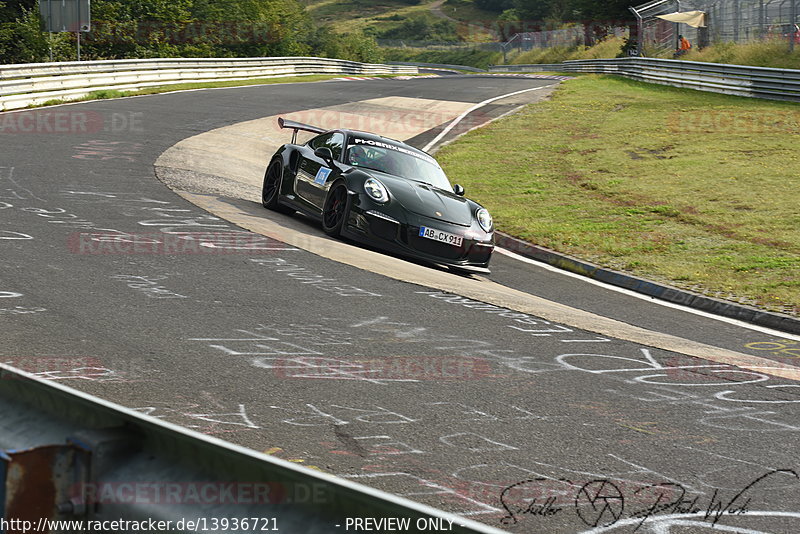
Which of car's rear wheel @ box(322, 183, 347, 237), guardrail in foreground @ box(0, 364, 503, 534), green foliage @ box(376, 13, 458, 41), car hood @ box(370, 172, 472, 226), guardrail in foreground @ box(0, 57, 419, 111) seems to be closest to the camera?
guardrail in foreground @ box(0, 364, 503, 534)

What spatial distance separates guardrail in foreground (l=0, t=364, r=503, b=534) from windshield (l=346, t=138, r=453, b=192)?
32.0 feet

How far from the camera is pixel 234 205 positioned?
13008mm

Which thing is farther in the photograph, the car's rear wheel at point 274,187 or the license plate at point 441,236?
the car's rear wheel at point 274,187

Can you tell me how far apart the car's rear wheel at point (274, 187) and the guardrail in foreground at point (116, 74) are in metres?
11.5

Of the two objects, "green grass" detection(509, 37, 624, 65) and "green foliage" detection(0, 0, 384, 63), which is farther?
"green grass" detection(509, 37, 624, 65)

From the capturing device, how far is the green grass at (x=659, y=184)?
40.5ft

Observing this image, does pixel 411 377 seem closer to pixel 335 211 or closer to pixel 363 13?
pixel 335 211

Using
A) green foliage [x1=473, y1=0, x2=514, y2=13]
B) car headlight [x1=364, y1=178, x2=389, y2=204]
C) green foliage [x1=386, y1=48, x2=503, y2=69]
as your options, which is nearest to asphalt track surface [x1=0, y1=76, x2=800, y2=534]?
car headlight [x1=364, y1=178, x2=389, y2=204]

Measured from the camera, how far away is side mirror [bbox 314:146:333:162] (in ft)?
39.7

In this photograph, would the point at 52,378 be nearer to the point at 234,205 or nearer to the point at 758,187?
the point at 234,205
